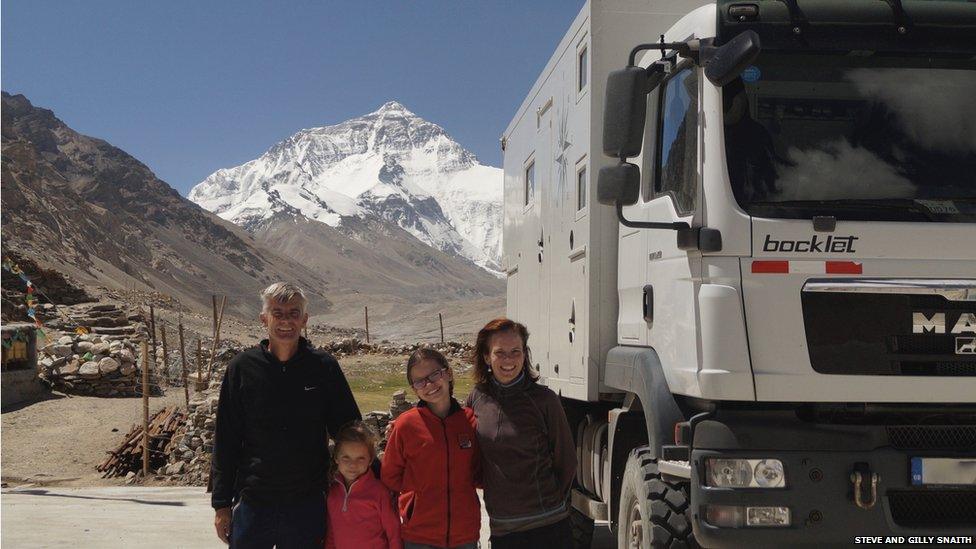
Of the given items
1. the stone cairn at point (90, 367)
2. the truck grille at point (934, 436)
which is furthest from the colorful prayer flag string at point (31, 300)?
the truck grille at point (934, 436)

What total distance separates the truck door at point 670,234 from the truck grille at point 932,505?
41.1 inches

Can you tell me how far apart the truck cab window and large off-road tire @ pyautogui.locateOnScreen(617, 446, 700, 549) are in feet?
4.43

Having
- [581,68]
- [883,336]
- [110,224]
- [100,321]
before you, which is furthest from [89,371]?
[110,224]

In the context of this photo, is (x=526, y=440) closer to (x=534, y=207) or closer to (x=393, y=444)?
(x=393, y=444)

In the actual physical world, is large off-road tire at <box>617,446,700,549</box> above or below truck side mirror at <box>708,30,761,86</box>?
below

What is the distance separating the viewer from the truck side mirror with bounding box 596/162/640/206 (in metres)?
5.10

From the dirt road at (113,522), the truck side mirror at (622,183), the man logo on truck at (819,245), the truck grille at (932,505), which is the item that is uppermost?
the truck side mirror at (622,183)

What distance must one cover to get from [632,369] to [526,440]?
43.2 inches

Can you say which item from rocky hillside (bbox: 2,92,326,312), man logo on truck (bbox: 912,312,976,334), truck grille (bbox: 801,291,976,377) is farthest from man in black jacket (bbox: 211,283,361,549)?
rocky hillside (bbox: 2,92,326,312)

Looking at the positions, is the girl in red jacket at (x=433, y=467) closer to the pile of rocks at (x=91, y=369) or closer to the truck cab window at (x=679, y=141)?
the truck cab window at (x=679, y=141)

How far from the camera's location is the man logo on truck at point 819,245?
15.5ft

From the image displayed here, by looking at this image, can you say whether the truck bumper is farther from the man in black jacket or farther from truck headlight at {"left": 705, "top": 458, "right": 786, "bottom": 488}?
the man in black jacket

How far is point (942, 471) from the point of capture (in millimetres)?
4613

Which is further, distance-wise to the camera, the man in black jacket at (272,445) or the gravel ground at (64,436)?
the gravel ground at (64,436)
